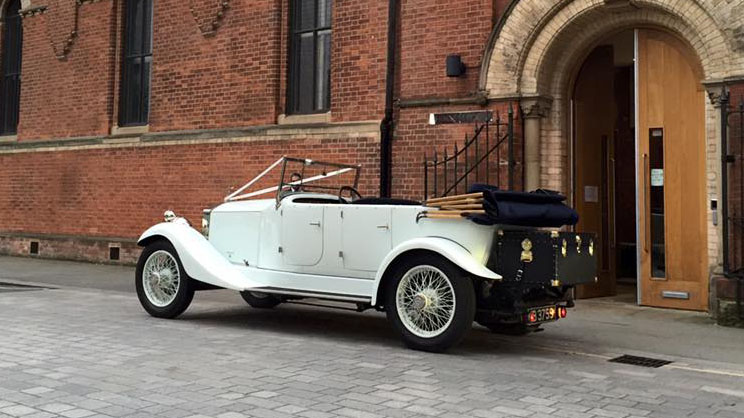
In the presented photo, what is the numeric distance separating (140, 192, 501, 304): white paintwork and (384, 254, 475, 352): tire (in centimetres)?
15

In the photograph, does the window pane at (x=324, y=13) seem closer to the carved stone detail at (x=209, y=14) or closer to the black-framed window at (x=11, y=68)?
the carved stone detail at (x=209, y=14)

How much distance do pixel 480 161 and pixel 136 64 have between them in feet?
27.7

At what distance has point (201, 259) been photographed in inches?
306

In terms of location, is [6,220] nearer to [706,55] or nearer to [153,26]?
[153,26]

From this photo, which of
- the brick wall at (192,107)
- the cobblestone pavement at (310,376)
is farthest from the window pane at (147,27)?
the cobblestone pavement at (310,376)

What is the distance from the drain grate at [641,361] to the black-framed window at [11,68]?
15583mm

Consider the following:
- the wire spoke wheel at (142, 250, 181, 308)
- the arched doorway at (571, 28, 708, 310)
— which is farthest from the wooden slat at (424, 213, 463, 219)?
the arched doorway at (571, 28, 708, 310)

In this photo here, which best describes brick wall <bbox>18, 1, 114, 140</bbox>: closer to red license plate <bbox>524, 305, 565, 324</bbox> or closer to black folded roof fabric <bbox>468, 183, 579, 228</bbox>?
black folded roof fabric <bbox>468, 183, 579, 228</bbox>

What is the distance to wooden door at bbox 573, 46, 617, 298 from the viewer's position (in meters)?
A: 10.5

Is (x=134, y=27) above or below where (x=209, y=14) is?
above

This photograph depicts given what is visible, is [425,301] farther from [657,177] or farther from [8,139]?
[8,139]

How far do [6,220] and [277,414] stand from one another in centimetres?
1493

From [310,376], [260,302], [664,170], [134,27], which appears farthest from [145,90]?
[310,376]

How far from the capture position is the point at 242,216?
26.2ft
